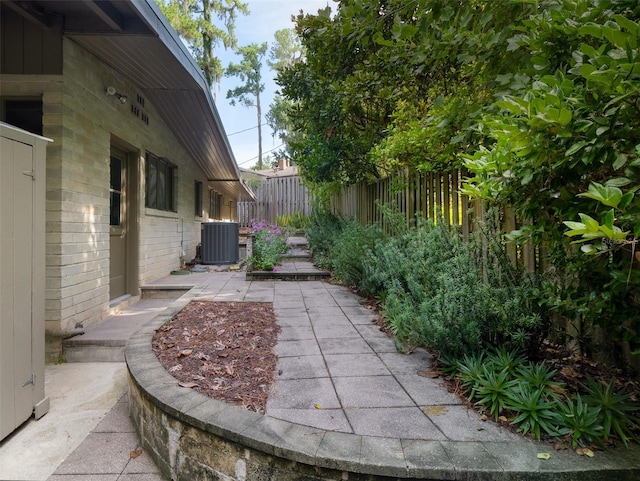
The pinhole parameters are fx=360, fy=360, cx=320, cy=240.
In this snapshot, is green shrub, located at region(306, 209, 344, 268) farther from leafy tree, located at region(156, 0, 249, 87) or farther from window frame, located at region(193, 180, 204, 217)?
leafy tree, located at region(156, 0, 249, 87)

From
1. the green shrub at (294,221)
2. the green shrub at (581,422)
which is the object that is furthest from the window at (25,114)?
the green shrub at (294,221)

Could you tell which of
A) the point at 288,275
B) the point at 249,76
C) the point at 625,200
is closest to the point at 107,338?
the point at 288,275

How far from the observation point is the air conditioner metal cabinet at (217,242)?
819 cm

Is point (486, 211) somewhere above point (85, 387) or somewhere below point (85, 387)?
above

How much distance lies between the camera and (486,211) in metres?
2.53

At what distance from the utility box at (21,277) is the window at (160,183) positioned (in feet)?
11.5

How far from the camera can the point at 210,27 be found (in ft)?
52.1

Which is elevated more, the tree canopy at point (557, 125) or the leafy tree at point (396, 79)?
the leafy tree at point (396, 79)

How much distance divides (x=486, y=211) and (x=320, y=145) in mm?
3787

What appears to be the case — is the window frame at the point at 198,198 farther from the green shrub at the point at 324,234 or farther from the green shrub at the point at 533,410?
the green shrub at the point at 533,410

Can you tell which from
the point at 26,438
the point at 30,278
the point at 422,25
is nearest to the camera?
the point at 422,25

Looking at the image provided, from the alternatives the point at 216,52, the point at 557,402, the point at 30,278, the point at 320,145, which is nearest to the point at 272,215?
the point at 216,52

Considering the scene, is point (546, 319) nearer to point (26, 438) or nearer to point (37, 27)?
point (26, 438)

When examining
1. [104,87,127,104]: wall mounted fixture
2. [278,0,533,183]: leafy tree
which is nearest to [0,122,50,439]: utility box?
[104,87,127,104]: wall mounted fixture
